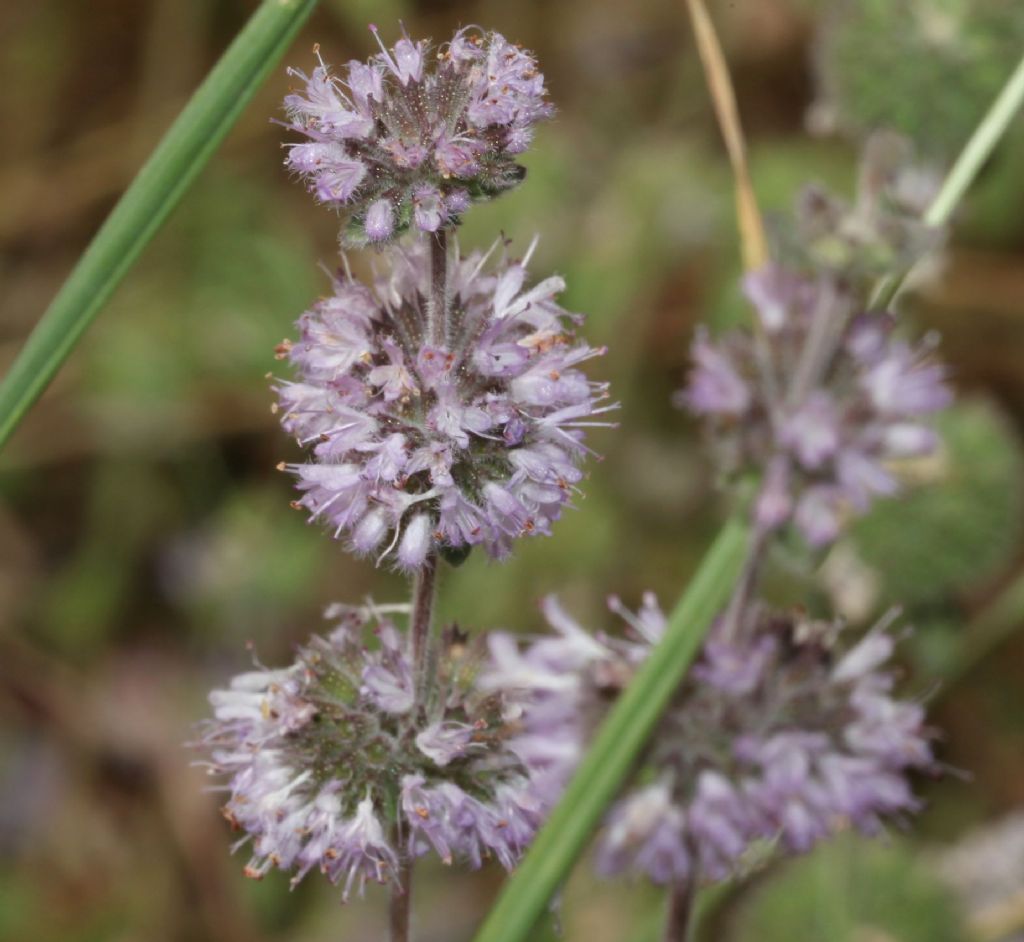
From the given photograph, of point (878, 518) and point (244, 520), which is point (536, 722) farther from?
point (244, 520)

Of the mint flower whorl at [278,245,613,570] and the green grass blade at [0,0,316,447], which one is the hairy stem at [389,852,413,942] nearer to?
the mint flower whorl at [278,245,613,570]

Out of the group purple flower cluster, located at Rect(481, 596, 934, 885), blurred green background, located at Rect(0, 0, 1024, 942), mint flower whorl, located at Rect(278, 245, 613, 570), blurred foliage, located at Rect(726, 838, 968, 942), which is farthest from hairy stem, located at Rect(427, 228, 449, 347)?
blurred green background, located at Rect(0, 0, 1024, 942)

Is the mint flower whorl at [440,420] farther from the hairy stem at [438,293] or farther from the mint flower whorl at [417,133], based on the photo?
the mint flower whorl at [417,133]

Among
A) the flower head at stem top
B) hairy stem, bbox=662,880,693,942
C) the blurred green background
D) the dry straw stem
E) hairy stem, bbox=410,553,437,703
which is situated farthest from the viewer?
the blurred green background

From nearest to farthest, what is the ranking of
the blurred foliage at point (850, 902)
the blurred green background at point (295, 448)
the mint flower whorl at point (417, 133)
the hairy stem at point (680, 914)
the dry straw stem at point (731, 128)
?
1. the mint flower whorl at point (417, 133)
2. the hairy stem at point (680, 914)
3. the dry straw stem at point (731, 128)
4. the blurred foliage at point (850, 902)
5. the blurred green background at point (295, 448)

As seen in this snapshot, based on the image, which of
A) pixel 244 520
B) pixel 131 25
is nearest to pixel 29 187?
pixel 131 25

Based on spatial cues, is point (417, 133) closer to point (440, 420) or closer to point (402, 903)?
point (440, 420)

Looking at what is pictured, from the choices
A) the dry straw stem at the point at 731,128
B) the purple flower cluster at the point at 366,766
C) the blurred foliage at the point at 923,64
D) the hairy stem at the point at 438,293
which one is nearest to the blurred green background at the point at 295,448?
the blurred foliage at the point at 923,64
